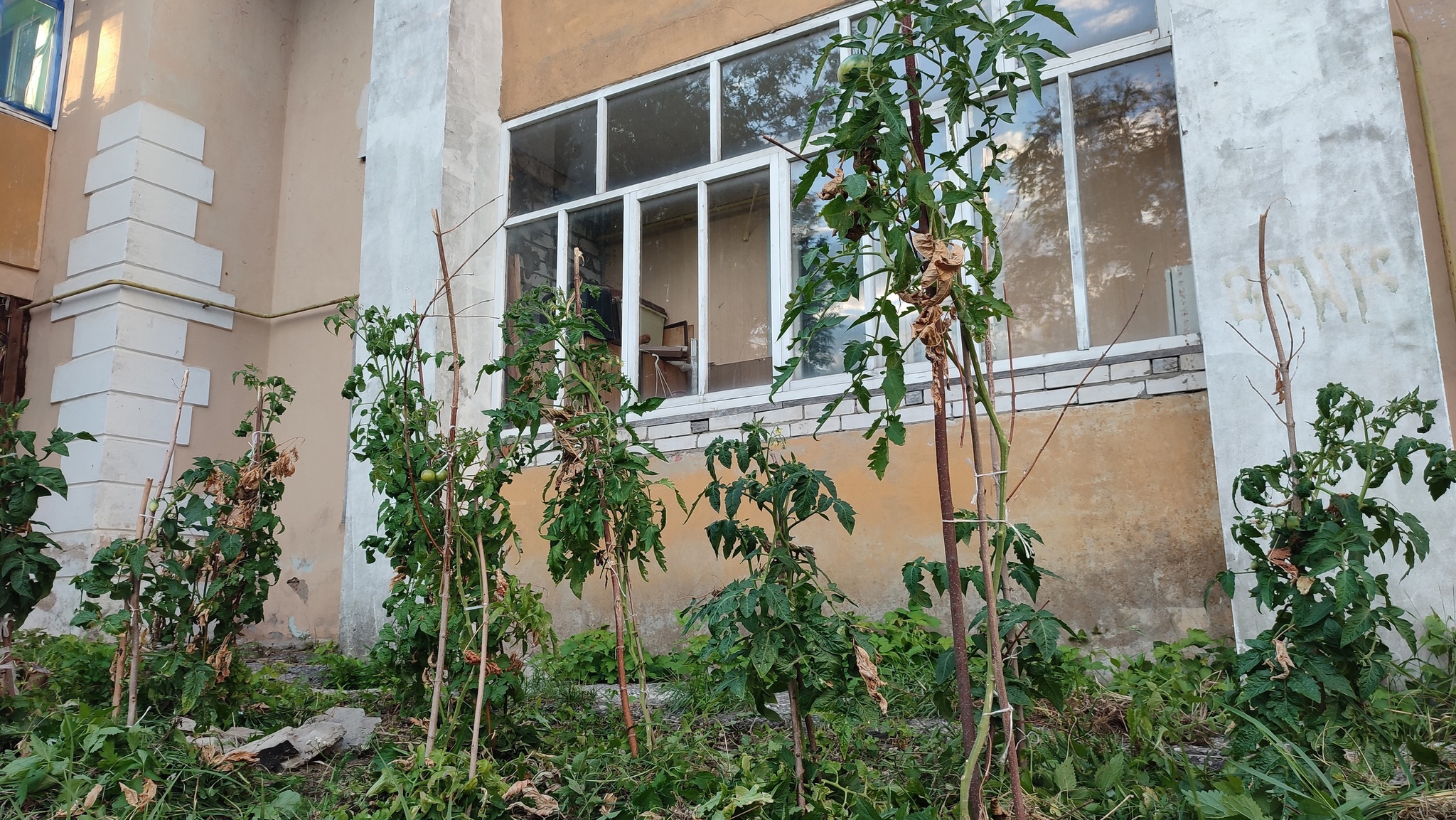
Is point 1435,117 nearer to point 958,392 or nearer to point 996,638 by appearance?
point 958,392

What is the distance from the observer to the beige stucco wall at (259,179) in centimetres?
676

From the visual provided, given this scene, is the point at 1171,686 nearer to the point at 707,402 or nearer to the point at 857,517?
the point at 857,517

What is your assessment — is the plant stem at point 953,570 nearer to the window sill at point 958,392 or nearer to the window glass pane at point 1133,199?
the window sill at point 958,392

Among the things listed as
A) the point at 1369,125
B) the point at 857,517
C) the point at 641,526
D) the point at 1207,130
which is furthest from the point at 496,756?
the point at 1369,125

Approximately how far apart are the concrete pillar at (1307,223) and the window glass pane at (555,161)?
11.7 ft

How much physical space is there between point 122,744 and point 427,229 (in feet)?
12.9

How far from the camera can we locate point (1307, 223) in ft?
11.2

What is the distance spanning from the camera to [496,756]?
9.09 ft

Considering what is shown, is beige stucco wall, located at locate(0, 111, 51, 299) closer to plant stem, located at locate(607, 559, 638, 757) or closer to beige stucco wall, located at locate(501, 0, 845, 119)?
beige stucco wall, located at locate(501, 0, 845, 119)

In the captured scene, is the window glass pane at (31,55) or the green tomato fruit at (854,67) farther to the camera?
the window glass pane at (31,55)

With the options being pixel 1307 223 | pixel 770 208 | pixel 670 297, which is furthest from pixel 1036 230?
pixel 670 297

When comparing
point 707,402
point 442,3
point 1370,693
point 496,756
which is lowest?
point 496,756

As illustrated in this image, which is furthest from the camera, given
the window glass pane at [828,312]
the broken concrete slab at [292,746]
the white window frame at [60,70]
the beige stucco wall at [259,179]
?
the white window frame at [60,70]

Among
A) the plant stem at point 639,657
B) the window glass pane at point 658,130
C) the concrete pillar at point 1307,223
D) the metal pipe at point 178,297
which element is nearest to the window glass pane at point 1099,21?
the concrete pillar at point 1307,223
